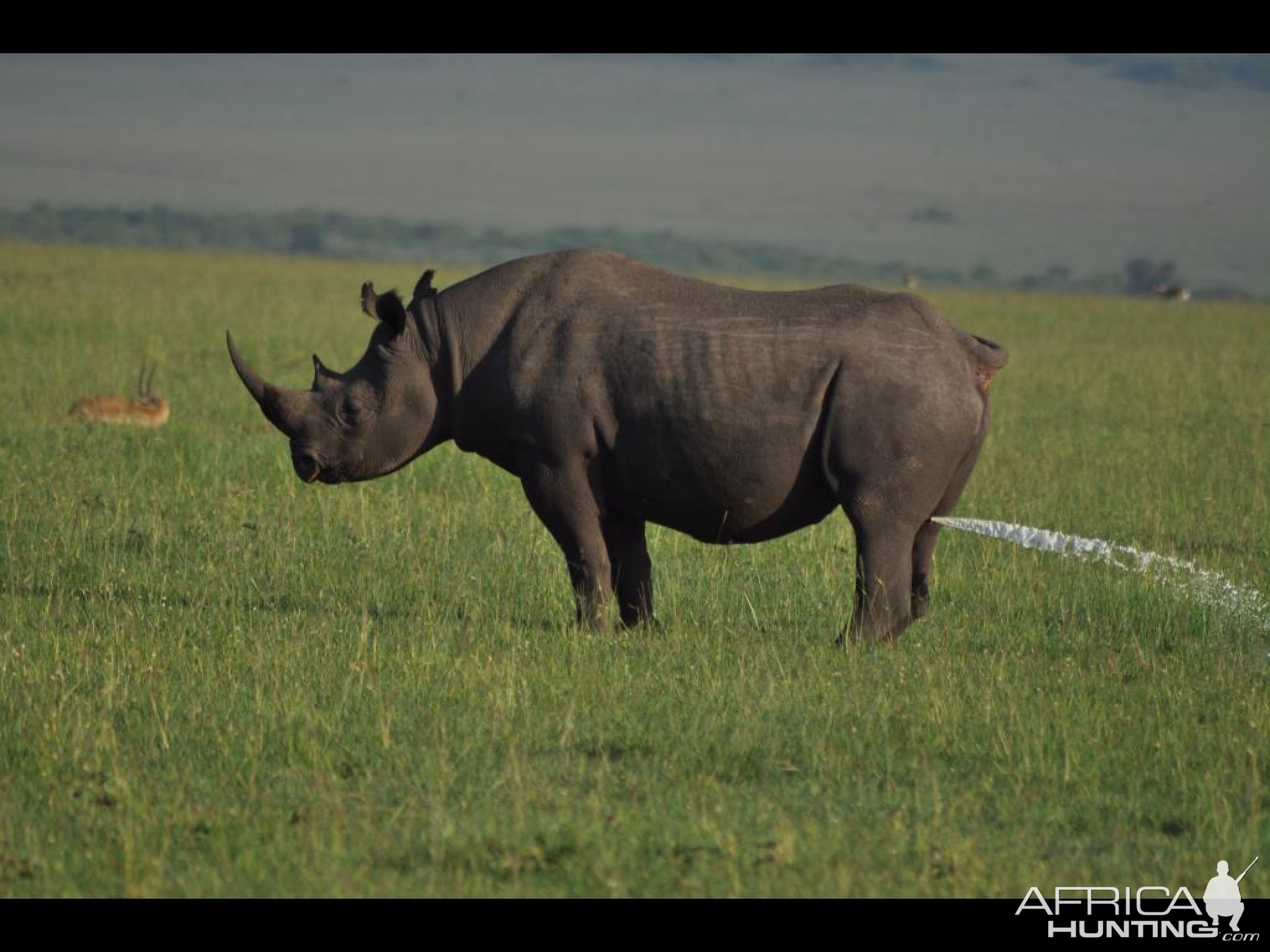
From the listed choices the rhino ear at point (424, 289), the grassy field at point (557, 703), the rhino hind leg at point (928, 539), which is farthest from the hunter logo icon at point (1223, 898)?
the rhino ear at point (424, 289)

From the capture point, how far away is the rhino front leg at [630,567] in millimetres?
9070

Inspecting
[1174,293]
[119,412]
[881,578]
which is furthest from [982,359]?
[1174,293]

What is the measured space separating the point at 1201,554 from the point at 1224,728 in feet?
15.1

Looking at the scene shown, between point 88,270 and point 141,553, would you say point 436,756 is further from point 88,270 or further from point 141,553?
point 88,270

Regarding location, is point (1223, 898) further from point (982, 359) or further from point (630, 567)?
point (630, 567)

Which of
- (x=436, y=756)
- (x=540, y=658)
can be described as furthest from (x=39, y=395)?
(x=436, y=756)

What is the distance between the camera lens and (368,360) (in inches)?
362

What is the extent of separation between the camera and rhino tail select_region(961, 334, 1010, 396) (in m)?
8.48

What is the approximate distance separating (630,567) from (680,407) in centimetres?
105

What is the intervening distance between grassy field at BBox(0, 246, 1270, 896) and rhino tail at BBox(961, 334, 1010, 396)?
1276 millimetres

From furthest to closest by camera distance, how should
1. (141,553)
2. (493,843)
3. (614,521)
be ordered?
(141,553) → (614,521) → (493,843)

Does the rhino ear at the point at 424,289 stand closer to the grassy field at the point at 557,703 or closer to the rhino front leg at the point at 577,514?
the rhino front leg at the point at 577,514

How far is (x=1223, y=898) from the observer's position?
5.27 m

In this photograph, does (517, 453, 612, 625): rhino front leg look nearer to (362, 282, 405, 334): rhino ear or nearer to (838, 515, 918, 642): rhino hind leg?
(362, 282, 405, 334): rhino ear
